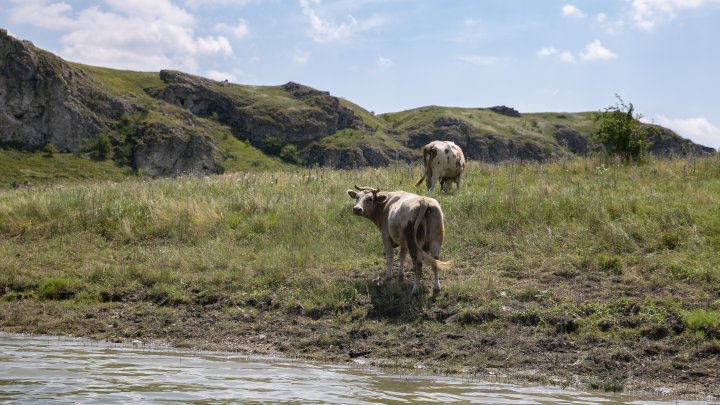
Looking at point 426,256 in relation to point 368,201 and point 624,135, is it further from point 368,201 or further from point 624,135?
point 624,135

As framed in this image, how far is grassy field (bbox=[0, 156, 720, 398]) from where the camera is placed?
37.0 ft

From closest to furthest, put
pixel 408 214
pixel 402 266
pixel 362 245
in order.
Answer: pixel 408 214, pixel 402 266, pixel 362 245

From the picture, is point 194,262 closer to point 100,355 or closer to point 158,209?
point 158,209

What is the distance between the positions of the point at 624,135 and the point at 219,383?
Answer: 20.0m

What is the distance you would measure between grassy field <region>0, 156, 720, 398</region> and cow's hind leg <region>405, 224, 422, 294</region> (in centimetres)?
28

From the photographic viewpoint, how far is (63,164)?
125 metres

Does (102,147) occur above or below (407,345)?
above

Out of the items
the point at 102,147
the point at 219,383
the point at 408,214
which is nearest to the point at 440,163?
the point at 408,214

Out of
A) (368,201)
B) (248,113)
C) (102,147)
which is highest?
(248,113)

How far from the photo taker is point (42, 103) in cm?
14638

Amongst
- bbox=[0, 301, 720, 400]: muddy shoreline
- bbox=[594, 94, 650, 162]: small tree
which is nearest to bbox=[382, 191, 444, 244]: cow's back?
bbox=[0, 301, 720, 400]: muddy shoreline

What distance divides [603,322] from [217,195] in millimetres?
12662

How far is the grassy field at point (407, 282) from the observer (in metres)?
11.3

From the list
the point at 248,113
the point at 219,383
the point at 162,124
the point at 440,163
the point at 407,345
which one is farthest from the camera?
the point at 248,113
